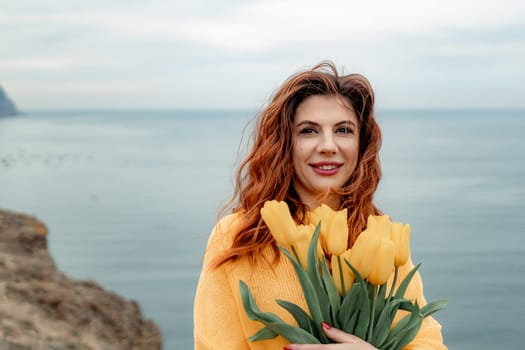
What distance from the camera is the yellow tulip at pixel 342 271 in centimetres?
156

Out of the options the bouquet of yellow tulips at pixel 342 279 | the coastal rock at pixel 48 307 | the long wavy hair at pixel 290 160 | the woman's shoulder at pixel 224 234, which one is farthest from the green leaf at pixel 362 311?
the coastal rock at pixel 48 307

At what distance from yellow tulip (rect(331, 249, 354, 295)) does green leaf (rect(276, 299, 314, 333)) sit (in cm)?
12

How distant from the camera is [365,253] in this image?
1.51 m

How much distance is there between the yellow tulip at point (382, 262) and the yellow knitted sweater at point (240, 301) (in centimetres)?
32

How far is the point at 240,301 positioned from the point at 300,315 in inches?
9.4

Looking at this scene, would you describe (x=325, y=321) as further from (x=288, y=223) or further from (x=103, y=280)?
(x=103, y=280)

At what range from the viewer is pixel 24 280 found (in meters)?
9.49

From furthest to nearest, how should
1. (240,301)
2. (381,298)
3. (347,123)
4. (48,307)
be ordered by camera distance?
(48,307) → (347,123) → (240,301) → (381,298)

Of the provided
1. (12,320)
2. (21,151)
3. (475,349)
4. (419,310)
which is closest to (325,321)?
(419,310)

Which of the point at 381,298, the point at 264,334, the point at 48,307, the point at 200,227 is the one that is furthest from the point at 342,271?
the point at 200,227

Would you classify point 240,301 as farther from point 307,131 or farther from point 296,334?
point 307,131

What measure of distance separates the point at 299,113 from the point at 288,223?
470 millimetres

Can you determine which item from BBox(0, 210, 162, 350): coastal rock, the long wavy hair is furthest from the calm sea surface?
the long wavy hair

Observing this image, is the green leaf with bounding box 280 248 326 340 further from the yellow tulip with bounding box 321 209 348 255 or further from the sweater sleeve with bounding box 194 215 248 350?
the sweater sleeve with bounding box 194 215 248 350
